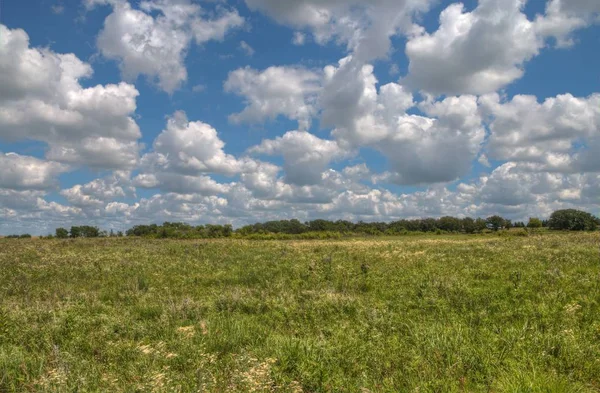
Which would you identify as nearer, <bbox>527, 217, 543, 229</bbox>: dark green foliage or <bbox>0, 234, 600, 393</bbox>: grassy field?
<bbox>0, 234, 600, 393</bbox>: grassy field

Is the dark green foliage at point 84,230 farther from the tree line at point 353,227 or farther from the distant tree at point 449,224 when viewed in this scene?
the distant tree at point 449,224

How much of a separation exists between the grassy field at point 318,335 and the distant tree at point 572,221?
104m

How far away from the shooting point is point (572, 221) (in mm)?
103562

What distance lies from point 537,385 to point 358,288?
1003 cm

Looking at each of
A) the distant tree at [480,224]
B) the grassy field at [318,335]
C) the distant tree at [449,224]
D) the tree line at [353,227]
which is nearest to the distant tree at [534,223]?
the tree line at [353,227]

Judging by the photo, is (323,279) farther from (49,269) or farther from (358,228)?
(358,228)

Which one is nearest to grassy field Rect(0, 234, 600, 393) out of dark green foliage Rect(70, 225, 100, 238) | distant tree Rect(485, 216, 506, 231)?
dark green foliage Rect(70, 225, 100, 238)

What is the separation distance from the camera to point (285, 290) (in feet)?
48.9

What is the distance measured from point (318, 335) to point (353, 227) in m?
133

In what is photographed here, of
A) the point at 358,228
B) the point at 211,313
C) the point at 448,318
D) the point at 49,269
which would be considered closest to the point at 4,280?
the point at 49,269

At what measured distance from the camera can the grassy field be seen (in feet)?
20.7

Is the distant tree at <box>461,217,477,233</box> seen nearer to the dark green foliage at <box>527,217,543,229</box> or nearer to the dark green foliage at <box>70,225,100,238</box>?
the dark green foliage at <box>527,217,543,229</box>

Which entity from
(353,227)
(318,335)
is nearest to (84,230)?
(353,227)

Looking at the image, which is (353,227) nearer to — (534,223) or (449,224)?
(449,224)
